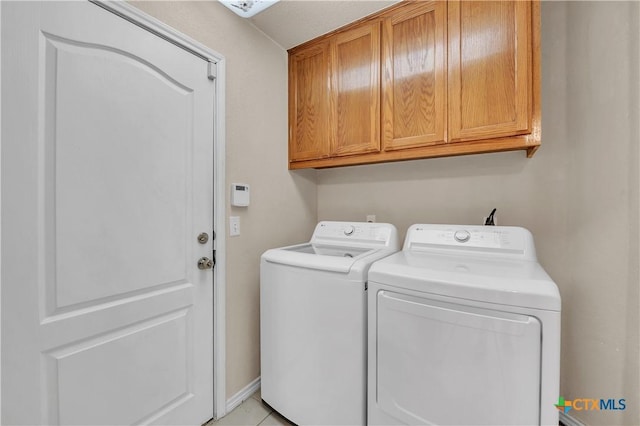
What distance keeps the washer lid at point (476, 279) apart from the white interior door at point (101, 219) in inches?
41.0

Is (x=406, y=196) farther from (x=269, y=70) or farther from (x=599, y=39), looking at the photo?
(x=269, y=70)

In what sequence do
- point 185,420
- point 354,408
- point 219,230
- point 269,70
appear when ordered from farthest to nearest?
1. point 269,70
2. point 219,230
3. point 185,420
4. point 354,408

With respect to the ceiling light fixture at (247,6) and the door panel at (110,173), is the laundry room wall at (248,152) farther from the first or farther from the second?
the door panel at (110,173)

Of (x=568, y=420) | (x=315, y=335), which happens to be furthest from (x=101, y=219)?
(x=568, y=420)

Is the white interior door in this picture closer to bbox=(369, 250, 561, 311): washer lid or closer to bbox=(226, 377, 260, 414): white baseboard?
bbox=(226, 377, 260, 414): white baseboard

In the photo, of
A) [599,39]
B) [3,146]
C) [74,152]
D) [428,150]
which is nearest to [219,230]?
[74,152]

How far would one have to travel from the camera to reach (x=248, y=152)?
172 centimetres

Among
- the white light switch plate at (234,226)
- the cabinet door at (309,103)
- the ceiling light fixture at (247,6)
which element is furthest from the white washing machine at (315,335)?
the ceiling light fixture at (247,6)

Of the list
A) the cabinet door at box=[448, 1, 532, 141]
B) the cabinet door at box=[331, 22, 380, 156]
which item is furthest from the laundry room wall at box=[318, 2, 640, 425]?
the cabinet door at box=[331, 22, 380, 156]

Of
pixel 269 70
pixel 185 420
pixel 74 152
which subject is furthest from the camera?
pixel 269 70

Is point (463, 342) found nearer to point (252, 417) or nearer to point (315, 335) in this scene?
point (315, 335)

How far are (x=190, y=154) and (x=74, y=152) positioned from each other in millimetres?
471

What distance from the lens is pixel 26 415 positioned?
2.99 ft

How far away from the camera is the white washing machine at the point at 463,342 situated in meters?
0.90
